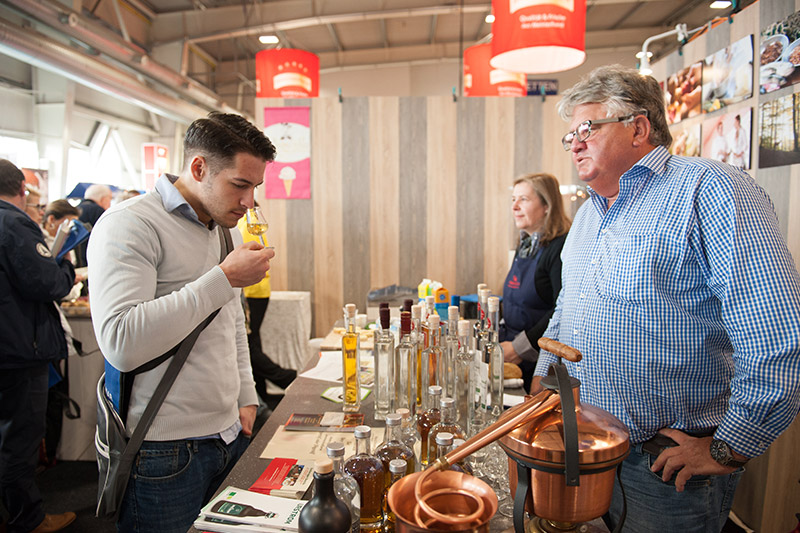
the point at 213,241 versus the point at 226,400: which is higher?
the point at 213,241

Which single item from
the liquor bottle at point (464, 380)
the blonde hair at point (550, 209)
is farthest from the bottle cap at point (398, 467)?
the blonde hair at point (550, 209)

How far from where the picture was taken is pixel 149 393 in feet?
4.82

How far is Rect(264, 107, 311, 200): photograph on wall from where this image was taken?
4.82 m

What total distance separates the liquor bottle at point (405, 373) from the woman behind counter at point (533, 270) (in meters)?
0.93

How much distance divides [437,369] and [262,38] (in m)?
7.98

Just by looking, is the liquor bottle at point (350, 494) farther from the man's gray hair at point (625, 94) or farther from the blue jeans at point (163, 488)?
the man's gray hair at point (625, 94)

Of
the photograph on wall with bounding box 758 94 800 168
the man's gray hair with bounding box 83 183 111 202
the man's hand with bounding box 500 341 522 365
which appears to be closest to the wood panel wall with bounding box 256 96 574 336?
the man's gray hair with bounding box 83 183 111 202

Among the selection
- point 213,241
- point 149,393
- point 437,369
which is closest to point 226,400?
point 149,393

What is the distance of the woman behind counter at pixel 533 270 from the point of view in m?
2.53

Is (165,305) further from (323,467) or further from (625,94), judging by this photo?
(625,94)

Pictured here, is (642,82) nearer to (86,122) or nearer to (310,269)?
(310,269)

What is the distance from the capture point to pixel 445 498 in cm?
83

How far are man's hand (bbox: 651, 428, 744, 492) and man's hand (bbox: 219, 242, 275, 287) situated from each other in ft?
4.04

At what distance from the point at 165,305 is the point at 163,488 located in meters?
0.58
